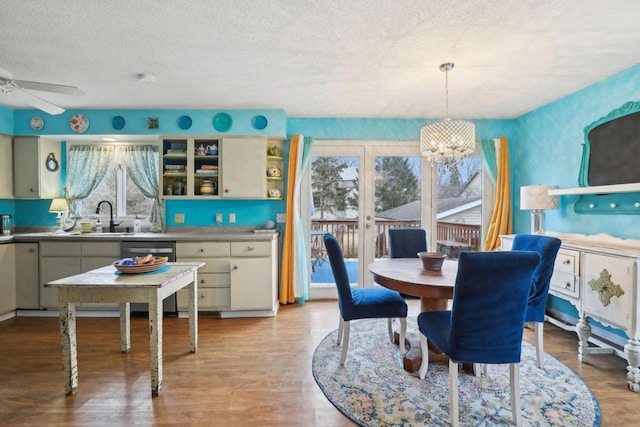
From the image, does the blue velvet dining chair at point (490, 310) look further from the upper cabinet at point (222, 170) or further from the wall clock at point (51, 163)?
the wall clock at point (51, 163)

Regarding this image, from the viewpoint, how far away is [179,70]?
277cm

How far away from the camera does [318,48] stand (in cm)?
237

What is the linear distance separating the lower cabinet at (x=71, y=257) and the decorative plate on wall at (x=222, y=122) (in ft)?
5.78

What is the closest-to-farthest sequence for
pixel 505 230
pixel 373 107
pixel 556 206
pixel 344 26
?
1. pixel 344 26
2. pixel 556 206
3. pixel 373 107
4. pixel 505 230

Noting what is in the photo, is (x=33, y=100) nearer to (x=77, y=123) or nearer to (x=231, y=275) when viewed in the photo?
(x=77, y=123)

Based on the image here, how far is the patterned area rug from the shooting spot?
1870mm

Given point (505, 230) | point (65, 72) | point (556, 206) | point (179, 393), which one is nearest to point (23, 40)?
point (65, 72)

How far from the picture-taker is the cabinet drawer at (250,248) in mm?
3566

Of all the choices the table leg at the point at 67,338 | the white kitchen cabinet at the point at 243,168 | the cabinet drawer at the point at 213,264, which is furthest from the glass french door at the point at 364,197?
the table leg at the point at 67,338

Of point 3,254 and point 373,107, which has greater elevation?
point 373,107

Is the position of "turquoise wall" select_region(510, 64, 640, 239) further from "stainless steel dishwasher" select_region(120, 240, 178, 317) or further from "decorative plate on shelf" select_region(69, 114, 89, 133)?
"decorative plate on shelf" select_region(69, 114, 89, 133)

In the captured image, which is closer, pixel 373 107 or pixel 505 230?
pixel 373 107

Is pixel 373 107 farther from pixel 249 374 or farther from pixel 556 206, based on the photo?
pixel 249 374

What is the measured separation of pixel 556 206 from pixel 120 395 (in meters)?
4.12
